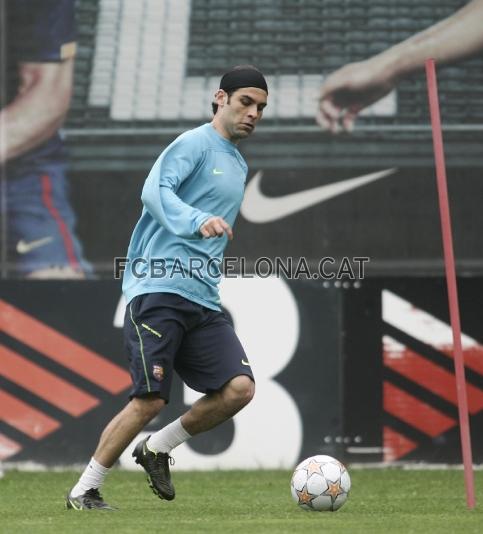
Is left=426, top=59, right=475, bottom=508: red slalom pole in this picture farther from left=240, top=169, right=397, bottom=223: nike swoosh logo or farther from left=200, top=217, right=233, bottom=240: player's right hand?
left=240, top=169, right=397, bottom=223: nike swoosh logo

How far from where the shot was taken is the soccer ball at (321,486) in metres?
5.87

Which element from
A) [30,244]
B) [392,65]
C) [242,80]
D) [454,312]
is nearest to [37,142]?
[30,244]

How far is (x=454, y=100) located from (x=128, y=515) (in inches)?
177

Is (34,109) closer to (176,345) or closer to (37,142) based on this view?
(37,142)

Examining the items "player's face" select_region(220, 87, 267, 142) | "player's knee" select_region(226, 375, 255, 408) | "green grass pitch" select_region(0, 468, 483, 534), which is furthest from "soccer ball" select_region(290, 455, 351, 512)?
"player's face" select_region(220, 87, 267, 142)

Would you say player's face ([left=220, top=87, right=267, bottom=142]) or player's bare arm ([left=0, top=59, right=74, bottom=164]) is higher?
player's bare arm ([left=0, top=59, right=74, bottom=164])

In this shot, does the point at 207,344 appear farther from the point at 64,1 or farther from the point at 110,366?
the point at 64,1

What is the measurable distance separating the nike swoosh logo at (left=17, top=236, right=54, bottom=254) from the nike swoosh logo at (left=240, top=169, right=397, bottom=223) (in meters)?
1.38

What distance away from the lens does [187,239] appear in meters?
5.80

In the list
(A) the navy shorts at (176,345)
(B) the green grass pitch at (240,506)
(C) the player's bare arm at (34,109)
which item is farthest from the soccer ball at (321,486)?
(C) the player's bare arm at (34,109)

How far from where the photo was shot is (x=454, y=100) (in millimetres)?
9133

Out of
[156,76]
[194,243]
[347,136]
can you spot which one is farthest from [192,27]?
[194,243]

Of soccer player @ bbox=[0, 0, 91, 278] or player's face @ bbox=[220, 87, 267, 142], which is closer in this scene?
player's face @ bbox=[220, 87, 267, 142]

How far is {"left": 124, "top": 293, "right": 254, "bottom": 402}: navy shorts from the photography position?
5887 mm
